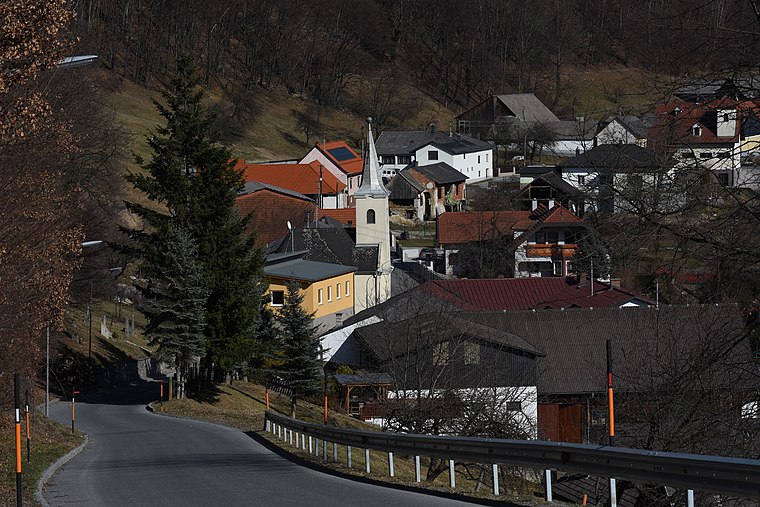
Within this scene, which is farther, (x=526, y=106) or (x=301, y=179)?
(x=526, y=106)

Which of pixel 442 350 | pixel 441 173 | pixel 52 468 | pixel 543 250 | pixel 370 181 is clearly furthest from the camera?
pixel 441 173

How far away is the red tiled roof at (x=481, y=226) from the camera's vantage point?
75500mm

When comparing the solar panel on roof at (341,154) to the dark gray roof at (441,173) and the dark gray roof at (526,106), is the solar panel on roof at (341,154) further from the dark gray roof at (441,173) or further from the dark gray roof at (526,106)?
the dark gray roof at (526,106)

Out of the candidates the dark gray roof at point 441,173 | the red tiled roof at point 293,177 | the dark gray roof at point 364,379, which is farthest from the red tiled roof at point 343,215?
the dark gray roof at point 364,379

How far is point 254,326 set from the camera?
4103 cm

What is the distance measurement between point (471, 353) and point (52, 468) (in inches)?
695

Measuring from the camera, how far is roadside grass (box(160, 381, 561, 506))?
16.5 metres

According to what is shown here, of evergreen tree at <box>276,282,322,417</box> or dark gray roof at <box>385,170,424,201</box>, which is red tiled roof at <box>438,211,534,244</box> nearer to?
dark gray roof at <box>385,170,424,201</box>

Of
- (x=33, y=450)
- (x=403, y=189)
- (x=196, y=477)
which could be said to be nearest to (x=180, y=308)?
(x=33, y=450)

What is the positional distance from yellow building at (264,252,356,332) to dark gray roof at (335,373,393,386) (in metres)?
16.9

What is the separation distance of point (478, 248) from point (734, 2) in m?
65.4

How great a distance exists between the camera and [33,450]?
2216cm

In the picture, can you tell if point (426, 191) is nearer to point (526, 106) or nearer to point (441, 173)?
point (441, 173)

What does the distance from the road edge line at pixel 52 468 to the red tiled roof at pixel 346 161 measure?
250 ft
